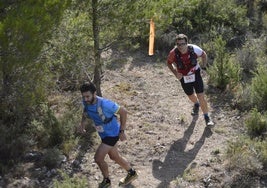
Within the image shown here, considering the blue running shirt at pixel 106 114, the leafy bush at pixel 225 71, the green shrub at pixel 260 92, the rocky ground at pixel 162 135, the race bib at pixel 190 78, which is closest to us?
the blue running shirt at pixel 106 114

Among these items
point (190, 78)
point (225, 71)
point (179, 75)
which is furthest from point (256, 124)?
point (225, 71)

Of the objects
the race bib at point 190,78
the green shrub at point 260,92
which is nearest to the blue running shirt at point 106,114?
the race bib at point 190,78

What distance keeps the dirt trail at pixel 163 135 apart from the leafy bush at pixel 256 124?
39 centimetres

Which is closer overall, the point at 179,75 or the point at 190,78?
the point at 179,75

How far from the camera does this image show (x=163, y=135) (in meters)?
8.35

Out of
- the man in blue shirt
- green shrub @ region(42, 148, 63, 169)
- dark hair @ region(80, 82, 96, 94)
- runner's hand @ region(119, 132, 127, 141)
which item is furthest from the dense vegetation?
runner's hand @ region(119, 132, 127, 141)

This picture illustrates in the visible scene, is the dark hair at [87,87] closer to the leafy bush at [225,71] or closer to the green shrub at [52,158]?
the green shrub at [52,158]

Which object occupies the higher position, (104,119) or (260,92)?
(104,119)

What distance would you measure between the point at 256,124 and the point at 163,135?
5.25 ft

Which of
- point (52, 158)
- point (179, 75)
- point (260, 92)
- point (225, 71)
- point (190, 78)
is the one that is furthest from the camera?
point (225, 71)

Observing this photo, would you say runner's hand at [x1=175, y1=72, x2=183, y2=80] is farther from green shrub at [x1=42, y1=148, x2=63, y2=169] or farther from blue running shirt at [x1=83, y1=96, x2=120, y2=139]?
green shrub at [x1=42, y1=148, x2=63, y2=169]

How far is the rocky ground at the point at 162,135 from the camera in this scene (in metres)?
7.14

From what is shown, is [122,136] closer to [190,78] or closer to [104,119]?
[104,119]

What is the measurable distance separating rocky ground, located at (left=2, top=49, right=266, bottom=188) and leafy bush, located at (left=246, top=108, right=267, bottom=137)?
336 millimetres
